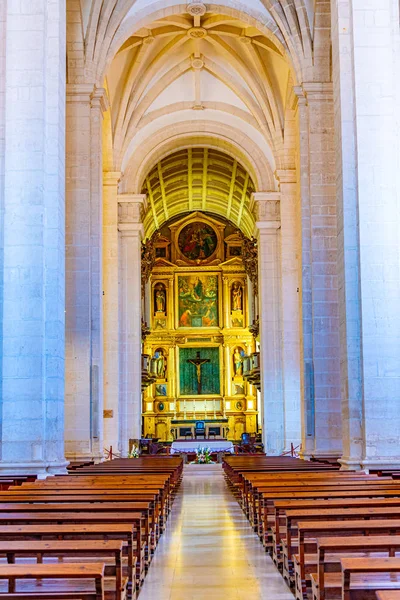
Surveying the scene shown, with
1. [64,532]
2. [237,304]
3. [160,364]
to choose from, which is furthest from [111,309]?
[64,532]

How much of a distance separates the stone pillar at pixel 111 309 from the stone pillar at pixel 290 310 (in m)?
5.14

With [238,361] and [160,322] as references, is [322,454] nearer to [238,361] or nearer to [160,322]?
[238,361]

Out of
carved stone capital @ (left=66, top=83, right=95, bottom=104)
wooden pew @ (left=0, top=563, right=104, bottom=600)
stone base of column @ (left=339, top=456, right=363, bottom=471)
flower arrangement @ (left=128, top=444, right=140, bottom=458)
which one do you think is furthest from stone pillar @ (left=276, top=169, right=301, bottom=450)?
wooden pew @ (left=0, top=563, right=104, bottom=600)

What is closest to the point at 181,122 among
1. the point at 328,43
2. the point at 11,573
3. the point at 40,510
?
the point at 328,43

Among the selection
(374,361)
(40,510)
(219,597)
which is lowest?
(219,597)

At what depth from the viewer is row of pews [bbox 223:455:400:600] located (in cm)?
426

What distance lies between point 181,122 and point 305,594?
78.0 feet

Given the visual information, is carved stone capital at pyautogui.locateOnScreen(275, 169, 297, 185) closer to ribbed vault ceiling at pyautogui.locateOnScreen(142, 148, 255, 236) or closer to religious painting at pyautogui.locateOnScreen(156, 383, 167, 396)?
ribbed vault ceiling at pyautogui.locateOnScreen(142, 148, 255, 236)

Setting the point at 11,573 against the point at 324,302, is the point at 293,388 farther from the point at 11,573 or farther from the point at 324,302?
the point at 11,573

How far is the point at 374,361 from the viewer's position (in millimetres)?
13055

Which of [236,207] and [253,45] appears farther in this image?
[236,207]

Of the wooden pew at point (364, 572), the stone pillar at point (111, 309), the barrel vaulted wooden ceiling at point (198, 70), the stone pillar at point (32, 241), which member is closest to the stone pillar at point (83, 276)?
the barrel vaulted wooden ceiling at point (198, 70)

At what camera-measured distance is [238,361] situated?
145 ft

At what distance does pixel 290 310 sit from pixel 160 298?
19.9 meters
